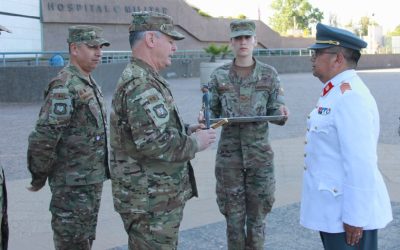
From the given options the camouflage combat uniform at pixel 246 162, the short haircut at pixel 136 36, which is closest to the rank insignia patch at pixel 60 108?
the short haircut at pixel 136 36

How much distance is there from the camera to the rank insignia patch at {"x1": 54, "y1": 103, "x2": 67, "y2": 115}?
3.90 metres

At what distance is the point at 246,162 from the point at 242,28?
42.0 inches

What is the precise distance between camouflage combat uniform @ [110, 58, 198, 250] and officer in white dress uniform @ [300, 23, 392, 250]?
679 mm

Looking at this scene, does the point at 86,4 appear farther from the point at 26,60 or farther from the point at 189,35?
the point at 26,60

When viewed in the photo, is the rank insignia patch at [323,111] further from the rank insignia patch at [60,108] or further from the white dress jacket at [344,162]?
the rank insignia patch at [60,108]

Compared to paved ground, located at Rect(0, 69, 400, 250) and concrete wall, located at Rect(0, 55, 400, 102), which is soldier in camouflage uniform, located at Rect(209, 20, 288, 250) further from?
concrete wall, located at Rect(0, 55, 400, 102)

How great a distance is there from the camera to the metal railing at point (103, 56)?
57.1ft

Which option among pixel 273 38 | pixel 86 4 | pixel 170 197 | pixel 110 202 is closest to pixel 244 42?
pixel 170 197

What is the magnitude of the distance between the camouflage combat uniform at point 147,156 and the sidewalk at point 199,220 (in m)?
1.88

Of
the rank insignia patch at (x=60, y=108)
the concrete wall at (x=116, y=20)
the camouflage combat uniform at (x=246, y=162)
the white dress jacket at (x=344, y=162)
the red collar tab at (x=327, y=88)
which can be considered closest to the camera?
the white dress jacket at (x=344, y=162)

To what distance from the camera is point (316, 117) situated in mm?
3020

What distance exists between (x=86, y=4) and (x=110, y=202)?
929 inches

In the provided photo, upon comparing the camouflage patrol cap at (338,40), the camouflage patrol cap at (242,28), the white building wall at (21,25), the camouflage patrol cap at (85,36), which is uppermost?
the white building wall at (21,25)

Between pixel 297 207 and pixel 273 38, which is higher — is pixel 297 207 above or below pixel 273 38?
below
